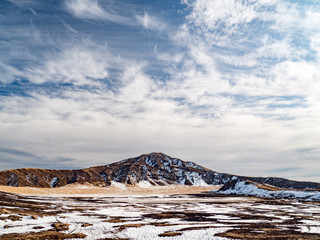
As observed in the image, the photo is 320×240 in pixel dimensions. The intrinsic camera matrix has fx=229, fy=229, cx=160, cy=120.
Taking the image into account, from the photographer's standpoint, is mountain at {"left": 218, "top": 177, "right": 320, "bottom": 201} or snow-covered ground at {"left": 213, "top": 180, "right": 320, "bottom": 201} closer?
snow-covered ground at {"left": 213, "top": 180, "right": 320, "bottom": 201}

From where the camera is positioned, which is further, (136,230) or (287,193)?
(287,193)

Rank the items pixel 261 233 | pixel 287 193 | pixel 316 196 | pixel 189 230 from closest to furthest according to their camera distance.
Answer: pixel 261 233
pixel 189 230
pixel 316 196
pixel 287 193

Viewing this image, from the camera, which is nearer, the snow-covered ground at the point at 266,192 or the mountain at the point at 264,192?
the snow-covered ground at the point at 266,192

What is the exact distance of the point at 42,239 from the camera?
27.2 meters

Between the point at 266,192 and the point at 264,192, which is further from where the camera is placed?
the point at 264,192

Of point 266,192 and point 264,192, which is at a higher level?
point 266,192

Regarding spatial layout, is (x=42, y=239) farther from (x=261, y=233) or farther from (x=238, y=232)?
(x=261, y=233)

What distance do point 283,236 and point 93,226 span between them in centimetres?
2740

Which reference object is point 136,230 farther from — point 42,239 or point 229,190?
point 229,190

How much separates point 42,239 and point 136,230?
1250 centimetres

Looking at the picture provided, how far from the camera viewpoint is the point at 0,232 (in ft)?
100

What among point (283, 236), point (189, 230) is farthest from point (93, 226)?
point (283, 236)

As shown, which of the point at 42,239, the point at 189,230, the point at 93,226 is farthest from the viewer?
the point at 93,226

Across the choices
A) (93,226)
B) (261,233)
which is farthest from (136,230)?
(261,233)
